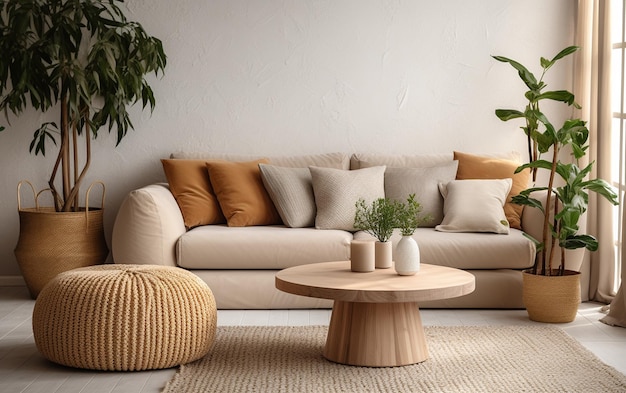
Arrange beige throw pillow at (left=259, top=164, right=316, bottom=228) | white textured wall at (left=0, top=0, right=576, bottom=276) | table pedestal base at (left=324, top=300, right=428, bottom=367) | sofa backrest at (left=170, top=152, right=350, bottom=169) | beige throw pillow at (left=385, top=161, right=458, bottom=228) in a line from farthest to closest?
white textured wall at (left=0, top=0, right=576, bottom=276)
sofa backrest at (left=170, top=152, right=350, bottom=169)
beige throw pillow at (left=385, top=161, right=458, bottom=228)
beige throw pillow at (left=259, top=164, right=316, bottom=228)
table pedestal base at (left=324, top=300, right=428, bottom=367)

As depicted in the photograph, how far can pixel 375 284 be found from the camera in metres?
3.57

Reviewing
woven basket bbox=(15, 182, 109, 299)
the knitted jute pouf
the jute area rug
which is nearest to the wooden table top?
the jute area rug

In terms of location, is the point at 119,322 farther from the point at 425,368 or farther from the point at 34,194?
the point at 34,194

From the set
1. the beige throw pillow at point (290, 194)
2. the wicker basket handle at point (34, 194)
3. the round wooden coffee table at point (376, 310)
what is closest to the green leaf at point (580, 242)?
the round wooden coffee table at point (376, 310)

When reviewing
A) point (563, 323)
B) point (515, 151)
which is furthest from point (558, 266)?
point (515, 151)

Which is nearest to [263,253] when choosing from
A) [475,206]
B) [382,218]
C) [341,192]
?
[341,192]

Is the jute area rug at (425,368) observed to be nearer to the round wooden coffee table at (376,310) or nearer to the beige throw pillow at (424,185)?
the round wooden coffee table at (376,310)

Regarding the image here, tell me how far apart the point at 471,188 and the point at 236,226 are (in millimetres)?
1418

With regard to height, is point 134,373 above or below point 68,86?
below

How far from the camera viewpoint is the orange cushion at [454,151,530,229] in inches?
207

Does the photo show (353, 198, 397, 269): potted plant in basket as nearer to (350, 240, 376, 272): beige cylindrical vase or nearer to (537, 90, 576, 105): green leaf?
(350, 240, 376, 272): beige cylindrical vase

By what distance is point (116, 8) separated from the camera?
5.38 m

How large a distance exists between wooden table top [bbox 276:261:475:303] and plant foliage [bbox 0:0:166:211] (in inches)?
79.2

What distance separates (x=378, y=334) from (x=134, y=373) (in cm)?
102
